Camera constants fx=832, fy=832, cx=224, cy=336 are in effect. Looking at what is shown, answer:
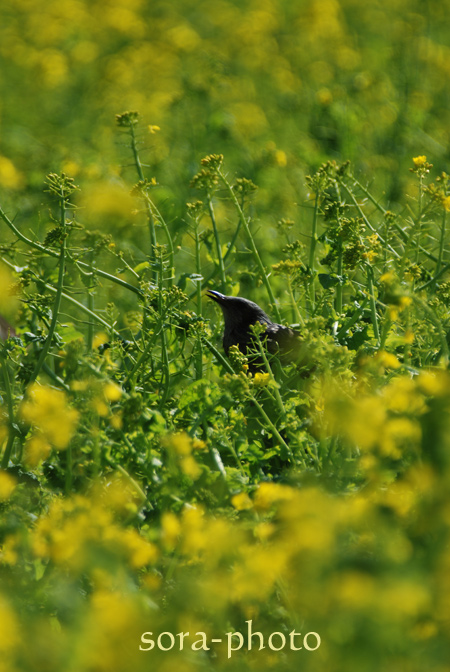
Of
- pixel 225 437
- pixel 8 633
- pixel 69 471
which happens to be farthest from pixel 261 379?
pixel 8 633

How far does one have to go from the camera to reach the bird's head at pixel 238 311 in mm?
3188

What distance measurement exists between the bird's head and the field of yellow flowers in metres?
0.06

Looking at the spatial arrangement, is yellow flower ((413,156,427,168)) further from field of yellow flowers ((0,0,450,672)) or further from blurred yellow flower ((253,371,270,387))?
blurred yellow flower ((253,371,270,387))

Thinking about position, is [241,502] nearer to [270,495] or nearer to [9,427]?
[270,495]

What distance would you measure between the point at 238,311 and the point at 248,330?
0.11 m

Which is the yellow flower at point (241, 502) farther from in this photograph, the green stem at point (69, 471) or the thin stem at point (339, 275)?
the thin stem at point (339, 275)

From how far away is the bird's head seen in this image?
319cm

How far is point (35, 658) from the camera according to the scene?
140cm

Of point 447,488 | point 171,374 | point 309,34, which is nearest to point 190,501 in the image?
point 171,374

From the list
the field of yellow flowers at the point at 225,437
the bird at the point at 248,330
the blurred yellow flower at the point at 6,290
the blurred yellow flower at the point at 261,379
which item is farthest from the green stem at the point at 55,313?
the bird at the point at 248,330

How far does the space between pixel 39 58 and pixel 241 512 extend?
7804 mm

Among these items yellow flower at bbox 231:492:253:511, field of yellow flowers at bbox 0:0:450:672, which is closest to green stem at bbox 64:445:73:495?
field of yellow flowers at bbox 0:0:450:672

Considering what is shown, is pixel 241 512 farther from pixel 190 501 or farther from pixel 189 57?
pixel 189 57

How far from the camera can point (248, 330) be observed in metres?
3.15
